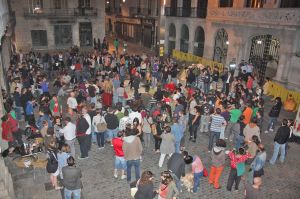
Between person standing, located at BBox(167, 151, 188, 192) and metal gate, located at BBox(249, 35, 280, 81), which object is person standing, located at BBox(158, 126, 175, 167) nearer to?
person standing, located at BBox(167, 151, 188, 192)

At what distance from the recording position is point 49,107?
11867 mm

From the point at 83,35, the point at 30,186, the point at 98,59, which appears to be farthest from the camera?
the point at 83,35

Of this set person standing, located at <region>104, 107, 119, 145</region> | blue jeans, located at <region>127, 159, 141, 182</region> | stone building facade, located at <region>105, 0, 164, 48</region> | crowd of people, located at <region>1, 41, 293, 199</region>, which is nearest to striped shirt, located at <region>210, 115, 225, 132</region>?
crowd of people, located at <region>1, 41, 293, 199</region>

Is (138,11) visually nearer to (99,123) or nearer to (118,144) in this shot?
(99,123)

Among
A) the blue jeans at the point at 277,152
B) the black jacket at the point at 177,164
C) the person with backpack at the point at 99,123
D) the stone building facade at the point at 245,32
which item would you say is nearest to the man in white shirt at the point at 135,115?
the person with backpack at the point at 99,123

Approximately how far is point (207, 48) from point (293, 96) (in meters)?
12.4

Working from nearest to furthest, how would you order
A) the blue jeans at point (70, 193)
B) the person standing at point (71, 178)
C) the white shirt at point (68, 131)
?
the person standing at point (71, 178) → the blue jeans at point (70, 193) → the white shirt at point (68, 131)

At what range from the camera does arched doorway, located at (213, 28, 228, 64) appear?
85.2ft

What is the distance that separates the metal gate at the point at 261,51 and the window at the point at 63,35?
22278 mm

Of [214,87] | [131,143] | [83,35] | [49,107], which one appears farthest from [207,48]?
[131,143]

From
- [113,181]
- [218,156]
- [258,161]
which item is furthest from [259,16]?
[113,181]

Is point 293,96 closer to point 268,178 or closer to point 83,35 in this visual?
point 268,178

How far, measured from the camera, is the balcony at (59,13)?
3241 centimetres

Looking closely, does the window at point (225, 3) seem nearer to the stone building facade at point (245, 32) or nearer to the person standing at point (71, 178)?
the stone building facade at point (245, 32)
